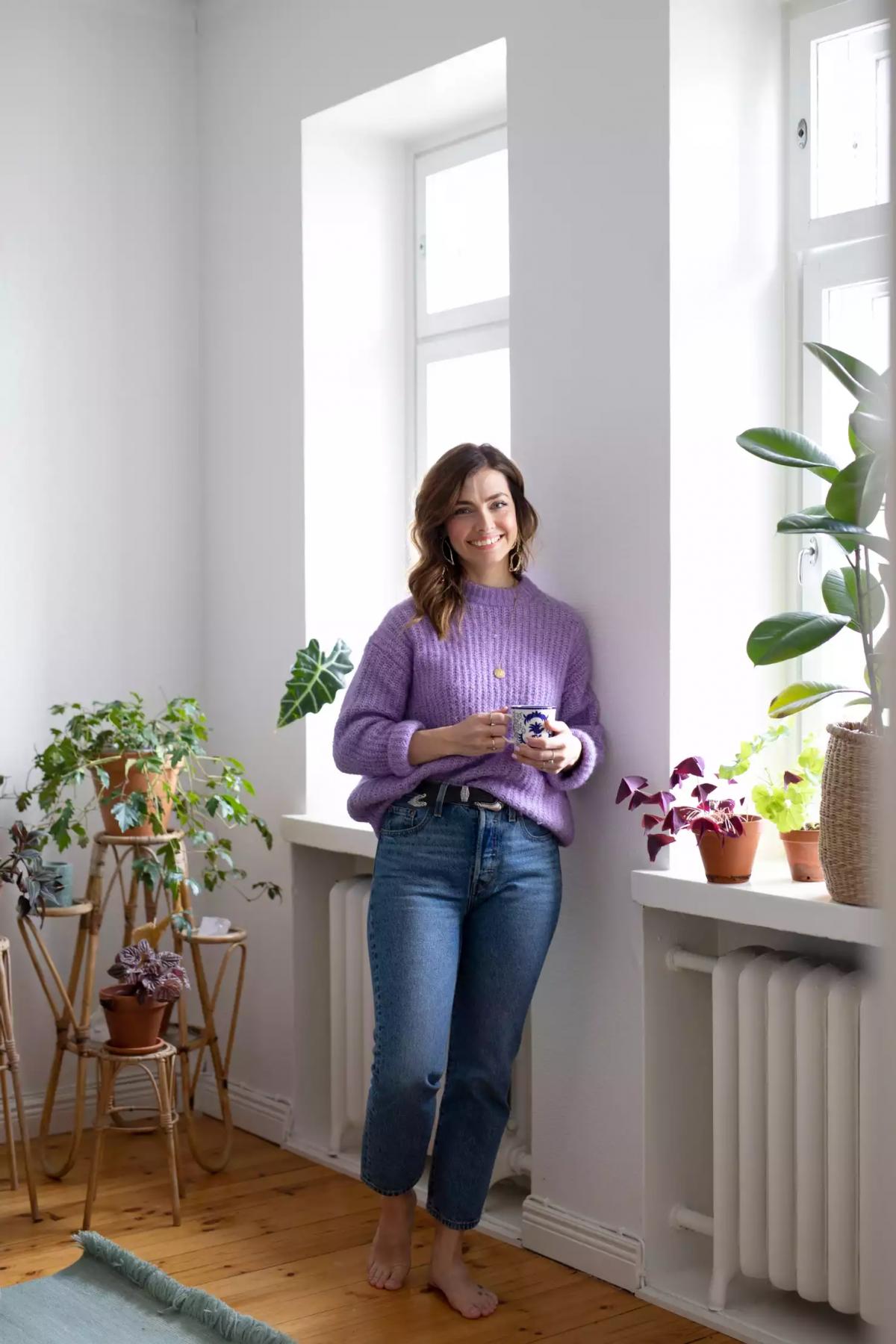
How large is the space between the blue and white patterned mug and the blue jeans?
0.22m

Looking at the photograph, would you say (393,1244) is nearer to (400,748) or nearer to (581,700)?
(400,748)

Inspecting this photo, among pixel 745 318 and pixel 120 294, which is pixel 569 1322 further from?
pixel 120 294

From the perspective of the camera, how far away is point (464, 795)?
2.37 meters

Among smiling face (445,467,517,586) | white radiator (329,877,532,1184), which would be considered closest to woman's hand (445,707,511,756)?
smiling face (445,467,517,586)

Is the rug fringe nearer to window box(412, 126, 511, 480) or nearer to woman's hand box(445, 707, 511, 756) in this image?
woman's hand box(445, 707, 511, 756)

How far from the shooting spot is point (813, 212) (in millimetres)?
2498

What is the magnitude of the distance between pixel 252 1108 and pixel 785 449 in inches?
86.5

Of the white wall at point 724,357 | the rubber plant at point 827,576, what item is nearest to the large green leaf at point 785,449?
the rubber plant at point 827,576

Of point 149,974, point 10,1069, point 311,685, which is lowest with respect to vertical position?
point 10,1069

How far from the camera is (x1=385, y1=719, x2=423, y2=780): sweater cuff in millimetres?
2357

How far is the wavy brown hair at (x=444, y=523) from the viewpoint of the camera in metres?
2.43

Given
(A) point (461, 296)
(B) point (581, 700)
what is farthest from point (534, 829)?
(A) point (461, 296)

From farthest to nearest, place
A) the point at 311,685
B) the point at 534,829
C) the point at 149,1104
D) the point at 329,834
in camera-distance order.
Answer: the point at 149,1104 < the point at 329,834 < the point at 311,685 < the point at 534,829

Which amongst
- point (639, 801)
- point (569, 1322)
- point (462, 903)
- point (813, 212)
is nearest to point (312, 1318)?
point (569, 1322)
